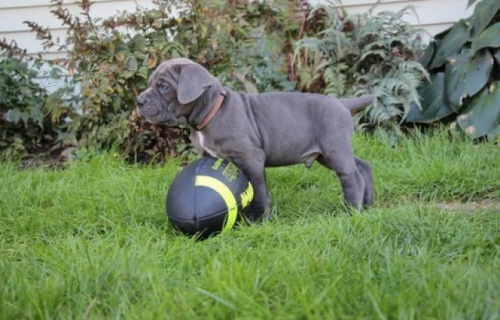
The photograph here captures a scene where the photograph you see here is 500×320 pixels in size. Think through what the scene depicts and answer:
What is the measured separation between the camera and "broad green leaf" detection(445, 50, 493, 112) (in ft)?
18.8

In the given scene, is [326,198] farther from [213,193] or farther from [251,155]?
[213,193]

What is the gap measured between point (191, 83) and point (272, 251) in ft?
3.64

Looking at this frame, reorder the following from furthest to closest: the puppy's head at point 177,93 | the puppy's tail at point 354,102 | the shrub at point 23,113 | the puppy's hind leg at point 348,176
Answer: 1. the shrub at point 23,113
2. the puppy's tail at point 354,102
3. the puppy's hind leg at point 348,176
4. the puppy's head at point 177,93

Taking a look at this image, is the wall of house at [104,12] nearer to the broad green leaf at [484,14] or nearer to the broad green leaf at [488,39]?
the broad green leaf at [484,14]

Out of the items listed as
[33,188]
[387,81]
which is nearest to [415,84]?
[387,81]

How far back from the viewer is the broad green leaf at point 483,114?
5617 millimetres

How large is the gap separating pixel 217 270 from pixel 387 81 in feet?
12.4

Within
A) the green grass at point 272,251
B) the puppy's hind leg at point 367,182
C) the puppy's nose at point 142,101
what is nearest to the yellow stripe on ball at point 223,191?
the green grass at point 272,251

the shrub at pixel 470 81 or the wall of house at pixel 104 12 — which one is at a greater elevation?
the wall of house at pixel 104 12

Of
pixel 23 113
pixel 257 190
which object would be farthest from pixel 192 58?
pixel 257 190

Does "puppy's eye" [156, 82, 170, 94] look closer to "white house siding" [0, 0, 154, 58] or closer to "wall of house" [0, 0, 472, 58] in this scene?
"wall of house" [0, 0, 472, 58]

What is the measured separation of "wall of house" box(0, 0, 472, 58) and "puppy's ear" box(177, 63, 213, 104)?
3548mm

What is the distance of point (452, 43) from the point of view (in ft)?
20.1

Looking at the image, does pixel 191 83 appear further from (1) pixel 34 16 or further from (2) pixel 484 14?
(1) pixel 34 16
